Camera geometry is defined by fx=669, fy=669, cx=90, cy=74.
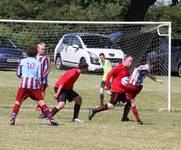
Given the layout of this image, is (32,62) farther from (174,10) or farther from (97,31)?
(174,10)

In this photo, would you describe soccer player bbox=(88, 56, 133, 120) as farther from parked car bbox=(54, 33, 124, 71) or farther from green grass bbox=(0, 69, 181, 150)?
parked car bbox=(54, 33, 124, 71)

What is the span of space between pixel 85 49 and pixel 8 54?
3394 millimetres

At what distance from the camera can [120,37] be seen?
81.2ft

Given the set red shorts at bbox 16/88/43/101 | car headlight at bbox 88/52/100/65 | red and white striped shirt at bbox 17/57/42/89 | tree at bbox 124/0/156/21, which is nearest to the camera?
red and white striped shirt at bbox 17/57/42/89

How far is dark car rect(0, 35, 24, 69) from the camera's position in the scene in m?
21.6

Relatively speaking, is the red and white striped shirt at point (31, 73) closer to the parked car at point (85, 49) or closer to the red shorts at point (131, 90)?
the red shorts at point (131, 90)

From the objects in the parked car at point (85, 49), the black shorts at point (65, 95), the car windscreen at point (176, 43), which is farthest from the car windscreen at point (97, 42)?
the black shorts at point (65, 95)

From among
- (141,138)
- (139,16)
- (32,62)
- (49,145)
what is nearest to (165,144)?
(141,138)

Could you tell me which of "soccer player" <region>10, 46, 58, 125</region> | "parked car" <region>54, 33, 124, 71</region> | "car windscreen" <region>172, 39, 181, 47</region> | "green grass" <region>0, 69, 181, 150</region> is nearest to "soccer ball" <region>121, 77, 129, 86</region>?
"green grass" <region>0, 69, 181, 150</region>

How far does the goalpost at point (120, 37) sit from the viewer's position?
72.5 ft

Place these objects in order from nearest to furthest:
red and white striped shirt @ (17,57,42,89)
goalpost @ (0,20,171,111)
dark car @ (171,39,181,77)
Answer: red and white striped shirt @ (17,57,42,89), goalpost @ (0,20,171,111), dark car @ (171,39,181,77)

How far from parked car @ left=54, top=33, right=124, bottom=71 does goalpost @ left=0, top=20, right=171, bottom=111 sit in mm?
221

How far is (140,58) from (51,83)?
3251 millimetres

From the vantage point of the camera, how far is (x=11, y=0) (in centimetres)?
5147
